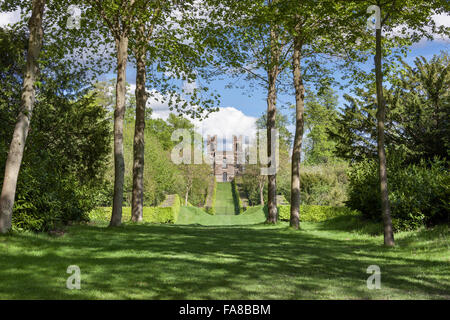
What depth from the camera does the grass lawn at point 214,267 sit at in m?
5.67

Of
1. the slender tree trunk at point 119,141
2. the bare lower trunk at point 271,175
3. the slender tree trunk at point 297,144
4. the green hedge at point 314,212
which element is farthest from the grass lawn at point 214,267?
the green hedge at point 314,212

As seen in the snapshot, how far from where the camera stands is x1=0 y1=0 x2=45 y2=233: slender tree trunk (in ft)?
32.3

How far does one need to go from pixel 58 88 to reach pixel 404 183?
14.6 meters

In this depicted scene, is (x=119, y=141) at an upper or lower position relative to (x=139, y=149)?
lower

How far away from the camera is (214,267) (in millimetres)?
7582

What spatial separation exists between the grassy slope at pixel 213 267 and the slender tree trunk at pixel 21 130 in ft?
2.56

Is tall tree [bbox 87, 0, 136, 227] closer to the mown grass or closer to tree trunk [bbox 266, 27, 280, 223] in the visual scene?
tree trunk [bbox 266, 27, 280, 223]

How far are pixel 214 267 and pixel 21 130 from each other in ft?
20.0

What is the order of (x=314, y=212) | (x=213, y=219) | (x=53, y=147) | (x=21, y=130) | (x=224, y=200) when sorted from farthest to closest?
(x=224, y=200) < (x=213, y=219) < (x=314, y=212) < (x=53, y=147) < (x=21, y=130)

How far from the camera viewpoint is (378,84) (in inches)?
468

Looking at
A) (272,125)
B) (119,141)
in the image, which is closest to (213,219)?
(272,125)

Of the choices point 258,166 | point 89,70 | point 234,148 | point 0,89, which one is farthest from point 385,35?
point 234,148

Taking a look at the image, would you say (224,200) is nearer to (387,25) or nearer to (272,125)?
(272,125)

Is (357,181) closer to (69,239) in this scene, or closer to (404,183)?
(404,183)
